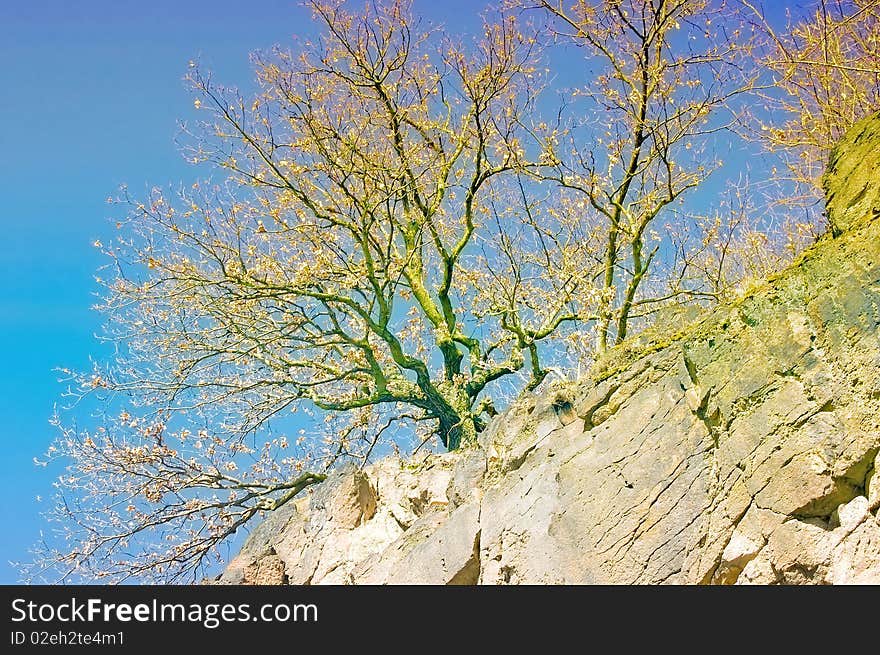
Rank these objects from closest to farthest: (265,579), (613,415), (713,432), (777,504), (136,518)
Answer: (777,504)
(713,432)
(613,415)
(265,579)
(136,518)

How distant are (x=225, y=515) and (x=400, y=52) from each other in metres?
10.1

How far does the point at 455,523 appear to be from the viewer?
9711 millimetres

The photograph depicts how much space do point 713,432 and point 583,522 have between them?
5.14 ft

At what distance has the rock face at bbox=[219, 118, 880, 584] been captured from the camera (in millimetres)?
6672

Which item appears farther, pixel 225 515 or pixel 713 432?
pixel 225 515

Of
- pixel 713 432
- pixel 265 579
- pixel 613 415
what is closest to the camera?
pixel 713 432

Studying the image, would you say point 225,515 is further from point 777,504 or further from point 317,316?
point 777,504

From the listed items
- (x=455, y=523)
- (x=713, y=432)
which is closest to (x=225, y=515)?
(x=455, y=523)

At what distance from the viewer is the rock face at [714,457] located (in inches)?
263

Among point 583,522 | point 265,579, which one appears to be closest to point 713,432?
point 583,522

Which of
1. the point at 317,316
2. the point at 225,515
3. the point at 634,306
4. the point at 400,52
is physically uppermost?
the point at 400,52

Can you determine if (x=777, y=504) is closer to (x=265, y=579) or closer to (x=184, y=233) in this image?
(x=265, y=579)

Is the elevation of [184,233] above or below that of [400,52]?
below

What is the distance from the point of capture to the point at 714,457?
24.7 ft
